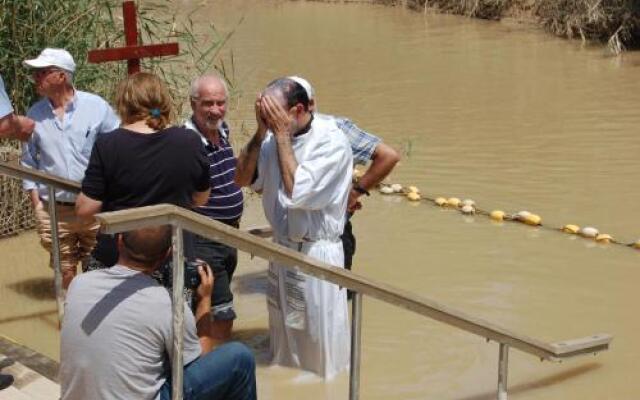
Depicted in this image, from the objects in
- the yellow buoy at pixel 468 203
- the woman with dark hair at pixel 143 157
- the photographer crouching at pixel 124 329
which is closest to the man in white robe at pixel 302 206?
the woman with dark hair at pixel 143 157

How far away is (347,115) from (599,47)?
22.6ft

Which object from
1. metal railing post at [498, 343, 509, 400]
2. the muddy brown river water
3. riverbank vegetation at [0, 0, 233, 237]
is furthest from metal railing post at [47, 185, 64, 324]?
riverbank vegetation at [0, 0, 233, 237]

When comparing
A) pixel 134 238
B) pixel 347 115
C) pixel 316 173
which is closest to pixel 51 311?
pixel 316 173

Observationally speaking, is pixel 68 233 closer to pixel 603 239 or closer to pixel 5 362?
pixel 5 362

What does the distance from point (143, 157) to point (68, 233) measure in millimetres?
1834

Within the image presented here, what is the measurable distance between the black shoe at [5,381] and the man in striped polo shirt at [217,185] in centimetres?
112

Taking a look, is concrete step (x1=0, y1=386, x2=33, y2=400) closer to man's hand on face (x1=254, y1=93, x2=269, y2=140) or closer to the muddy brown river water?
the muddy brown river water

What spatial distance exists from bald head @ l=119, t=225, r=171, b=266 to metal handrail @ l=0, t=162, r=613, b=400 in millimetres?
113

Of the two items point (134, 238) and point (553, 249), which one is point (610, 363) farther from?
point (134, 238)

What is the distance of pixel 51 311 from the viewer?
6.54 metres

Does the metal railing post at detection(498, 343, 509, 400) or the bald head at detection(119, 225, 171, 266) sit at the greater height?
the bald head at detection(119, 225, 171, 266)

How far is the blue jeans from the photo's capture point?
359cm

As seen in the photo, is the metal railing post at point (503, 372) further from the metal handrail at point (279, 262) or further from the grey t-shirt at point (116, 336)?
the grey t-shirt at point (116, 336)

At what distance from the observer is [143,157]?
4.27 metres
